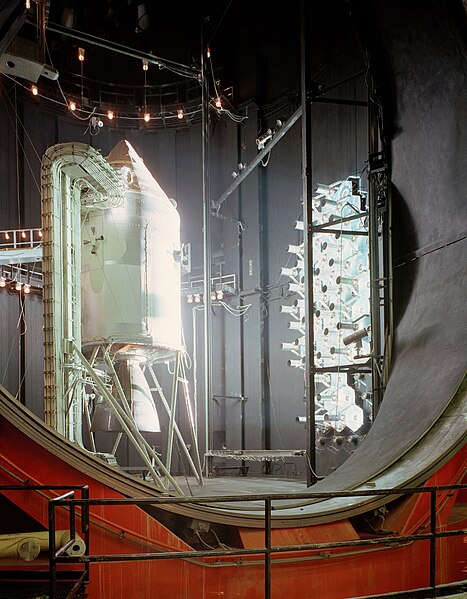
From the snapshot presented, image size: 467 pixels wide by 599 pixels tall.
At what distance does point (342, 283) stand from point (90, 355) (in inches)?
200

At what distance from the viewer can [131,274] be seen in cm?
1352

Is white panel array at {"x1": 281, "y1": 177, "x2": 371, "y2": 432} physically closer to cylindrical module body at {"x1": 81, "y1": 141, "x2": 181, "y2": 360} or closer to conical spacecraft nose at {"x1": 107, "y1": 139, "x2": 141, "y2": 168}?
cylindrical module body at {"x1": 81, "y1": 141, "x2": 181, "y2": 360}

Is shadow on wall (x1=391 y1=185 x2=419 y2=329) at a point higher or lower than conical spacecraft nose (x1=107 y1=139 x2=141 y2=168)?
lower

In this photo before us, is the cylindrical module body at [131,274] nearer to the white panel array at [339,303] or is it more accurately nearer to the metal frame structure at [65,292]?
the metal frame structure at [65,292]

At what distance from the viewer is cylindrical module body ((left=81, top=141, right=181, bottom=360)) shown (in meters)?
13.3

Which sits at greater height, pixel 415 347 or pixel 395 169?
pixel 395 169

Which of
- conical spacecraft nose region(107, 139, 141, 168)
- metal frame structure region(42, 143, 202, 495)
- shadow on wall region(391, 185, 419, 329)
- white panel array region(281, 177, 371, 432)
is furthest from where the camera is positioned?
conical spacecraft nose region(107, 139, 141, 168)

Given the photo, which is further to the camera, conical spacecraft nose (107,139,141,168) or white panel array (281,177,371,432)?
conical spacecraft nose (107,139,141,168)

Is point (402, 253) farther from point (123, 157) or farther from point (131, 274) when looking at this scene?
point (123, 157)

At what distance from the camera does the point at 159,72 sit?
75.1ft

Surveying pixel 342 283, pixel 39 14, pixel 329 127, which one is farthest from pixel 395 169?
pixel 329 127

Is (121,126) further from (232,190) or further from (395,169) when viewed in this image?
(395,169)

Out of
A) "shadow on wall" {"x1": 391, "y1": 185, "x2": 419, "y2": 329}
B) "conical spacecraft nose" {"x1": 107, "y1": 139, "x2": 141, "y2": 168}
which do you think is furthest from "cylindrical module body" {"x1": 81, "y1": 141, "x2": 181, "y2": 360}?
"shadow on wall" {"x1": 391, "y1": 185, "x2": 419, "y2": 329}

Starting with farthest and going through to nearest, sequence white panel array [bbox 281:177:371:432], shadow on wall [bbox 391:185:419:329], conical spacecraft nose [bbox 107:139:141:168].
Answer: conical spacecraft nose [bbox 107:139:141:168]
white panel array [bbox 281:177:371:432]
shadow on wall [bbox 391:185:419:329]
